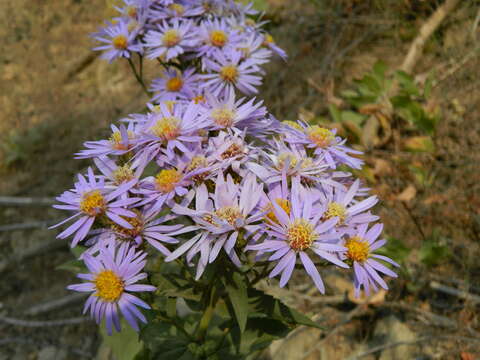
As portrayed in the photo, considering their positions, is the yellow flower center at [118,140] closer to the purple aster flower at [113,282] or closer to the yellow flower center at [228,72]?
the purple aster flower at [113,282]

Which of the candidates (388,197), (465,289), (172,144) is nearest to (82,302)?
(172,144)

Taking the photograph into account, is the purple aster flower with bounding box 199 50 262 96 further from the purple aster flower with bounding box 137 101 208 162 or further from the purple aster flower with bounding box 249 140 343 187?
the purple aster flower with bounding box 249 140 343 187

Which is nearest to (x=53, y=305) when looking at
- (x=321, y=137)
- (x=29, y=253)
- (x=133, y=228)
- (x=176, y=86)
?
(x=29, y=253)

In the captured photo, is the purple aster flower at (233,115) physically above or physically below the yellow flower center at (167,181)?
above

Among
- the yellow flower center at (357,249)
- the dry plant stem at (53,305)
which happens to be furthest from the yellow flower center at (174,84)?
the dry plant stem at (53,305)

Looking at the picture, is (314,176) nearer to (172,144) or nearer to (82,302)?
(172,144)

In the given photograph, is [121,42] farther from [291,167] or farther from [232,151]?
[291,167]
